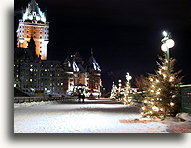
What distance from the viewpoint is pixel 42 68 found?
118m

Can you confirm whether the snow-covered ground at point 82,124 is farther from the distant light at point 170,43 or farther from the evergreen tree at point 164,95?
the distant light at point 170,43

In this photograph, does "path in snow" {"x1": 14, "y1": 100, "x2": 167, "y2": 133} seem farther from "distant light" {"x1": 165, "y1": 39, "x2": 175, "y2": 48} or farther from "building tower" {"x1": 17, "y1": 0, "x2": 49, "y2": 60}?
"building tower" {"x1": 17, "y1": 0, "x2": 49, "y2": 60}

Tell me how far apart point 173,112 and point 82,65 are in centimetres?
14547

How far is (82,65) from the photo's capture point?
158375 mm

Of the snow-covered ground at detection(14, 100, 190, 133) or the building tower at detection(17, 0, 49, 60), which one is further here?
the building tower at detection(17, 0, 49, 60)

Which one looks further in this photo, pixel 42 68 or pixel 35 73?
pixel 42 68

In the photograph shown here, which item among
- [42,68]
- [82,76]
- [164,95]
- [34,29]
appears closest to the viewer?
[164,95]

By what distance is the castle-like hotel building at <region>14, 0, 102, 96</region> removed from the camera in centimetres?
11200

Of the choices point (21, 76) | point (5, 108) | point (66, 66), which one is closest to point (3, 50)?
point (5, 108)

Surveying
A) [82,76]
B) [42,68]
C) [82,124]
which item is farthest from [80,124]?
[82,76]

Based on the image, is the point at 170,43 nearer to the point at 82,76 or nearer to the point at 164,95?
the point at 164,95

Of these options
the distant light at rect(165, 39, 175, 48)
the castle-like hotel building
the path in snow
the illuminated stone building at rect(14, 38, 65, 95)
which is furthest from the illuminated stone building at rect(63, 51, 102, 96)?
the distant light at rect(165, 39, 175, 48)

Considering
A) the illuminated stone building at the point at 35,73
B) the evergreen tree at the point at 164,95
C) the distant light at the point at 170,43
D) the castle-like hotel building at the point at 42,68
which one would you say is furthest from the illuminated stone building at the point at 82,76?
the distant light at the point at 170,43

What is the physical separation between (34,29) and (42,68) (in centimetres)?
2845
